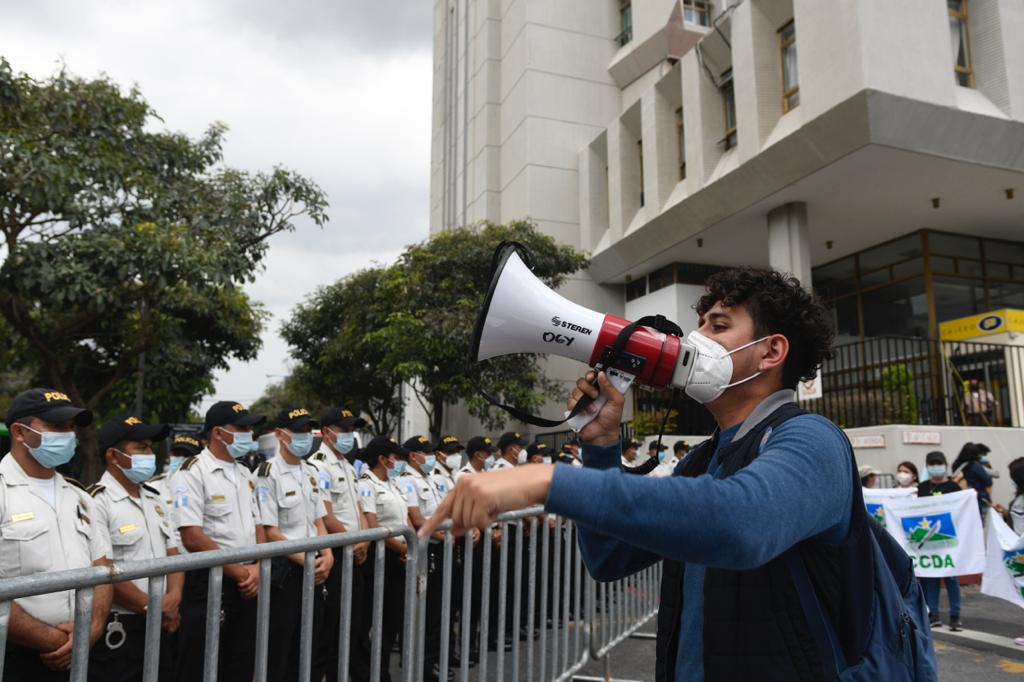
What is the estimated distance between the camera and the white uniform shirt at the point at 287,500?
5441 millimetres

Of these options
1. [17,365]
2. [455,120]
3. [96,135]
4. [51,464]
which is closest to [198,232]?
[96,135]

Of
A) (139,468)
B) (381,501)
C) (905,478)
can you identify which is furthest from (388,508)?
Answer: (905,478)

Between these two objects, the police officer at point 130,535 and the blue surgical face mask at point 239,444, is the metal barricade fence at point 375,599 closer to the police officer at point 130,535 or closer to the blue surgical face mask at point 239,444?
the police officer at point 130,535

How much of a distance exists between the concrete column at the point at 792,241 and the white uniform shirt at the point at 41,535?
13.8 meters

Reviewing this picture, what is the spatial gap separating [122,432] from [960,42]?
15.0 meters

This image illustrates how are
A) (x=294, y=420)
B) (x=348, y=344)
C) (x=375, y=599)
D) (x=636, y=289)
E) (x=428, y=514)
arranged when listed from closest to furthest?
(x=375, y=599), (x=294, y=420), (x=428, y=514), (x=636, y=289), (x=348, y=344)

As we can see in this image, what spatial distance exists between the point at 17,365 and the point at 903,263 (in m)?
20.1

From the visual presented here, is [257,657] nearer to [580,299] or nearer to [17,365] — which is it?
[17,365]

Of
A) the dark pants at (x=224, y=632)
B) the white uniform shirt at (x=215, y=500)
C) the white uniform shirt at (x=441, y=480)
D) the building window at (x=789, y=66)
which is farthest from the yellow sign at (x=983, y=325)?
the dark pants at (x=224, y=632)

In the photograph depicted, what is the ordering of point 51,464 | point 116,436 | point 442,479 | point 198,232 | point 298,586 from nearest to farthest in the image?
point 51,464, point 116,436, point 298,586, point 442,479, point 198,232

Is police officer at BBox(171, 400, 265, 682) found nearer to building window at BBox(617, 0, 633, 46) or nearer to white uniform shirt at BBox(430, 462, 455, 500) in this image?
white uniform shirt at BBox(430, 462, 455, 500)

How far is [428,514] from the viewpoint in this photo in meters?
7.21

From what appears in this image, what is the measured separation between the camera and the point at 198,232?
12.5 meters

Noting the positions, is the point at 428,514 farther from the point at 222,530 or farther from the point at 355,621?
the point at 222,530
